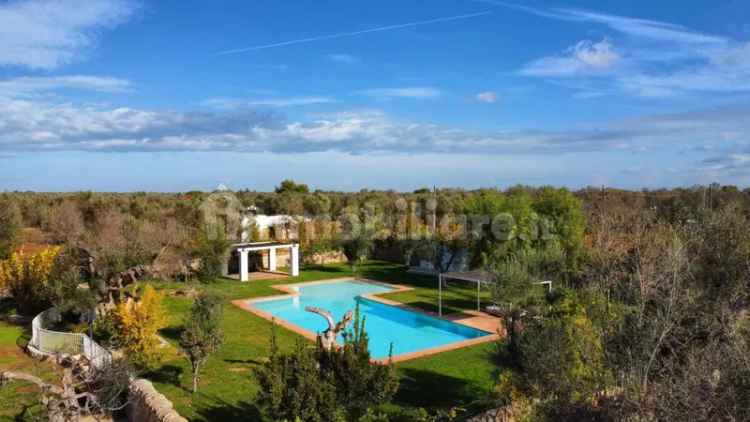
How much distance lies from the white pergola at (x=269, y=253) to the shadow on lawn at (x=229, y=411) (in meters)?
15.8

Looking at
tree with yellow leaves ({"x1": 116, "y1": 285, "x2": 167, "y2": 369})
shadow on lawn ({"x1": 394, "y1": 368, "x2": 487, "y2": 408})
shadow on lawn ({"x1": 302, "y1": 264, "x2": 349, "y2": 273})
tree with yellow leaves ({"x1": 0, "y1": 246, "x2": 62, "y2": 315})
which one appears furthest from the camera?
shadow on lawn ({"x1": 302, "y1": 264, "x2": 349, "y2": 273})

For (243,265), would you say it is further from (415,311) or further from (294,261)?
(415,311)

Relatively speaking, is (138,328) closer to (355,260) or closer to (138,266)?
(138,266)

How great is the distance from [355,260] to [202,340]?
18064mm

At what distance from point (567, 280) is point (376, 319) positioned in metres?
7.41

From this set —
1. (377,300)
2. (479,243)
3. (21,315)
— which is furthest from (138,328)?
(479,243)

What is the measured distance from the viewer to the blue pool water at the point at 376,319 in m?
18.0

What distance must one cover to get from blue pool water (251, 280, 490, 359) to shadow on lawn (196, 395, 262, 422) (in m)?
5.72

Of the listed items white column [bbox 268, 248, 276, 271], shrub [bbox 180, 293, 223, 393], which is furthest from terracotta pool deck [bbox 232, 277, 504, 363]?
white column [bbox 268, 248, 276, 271]

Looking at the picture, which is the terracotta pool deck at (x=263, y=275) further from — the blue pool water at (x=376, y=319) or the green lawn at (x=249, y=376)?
the green lawn at (x=249, y=376)

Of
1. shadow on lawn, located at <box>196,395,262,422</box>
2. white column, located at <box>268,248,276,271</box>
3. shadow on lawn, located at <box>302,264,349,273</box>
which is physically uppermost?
white column, located at <box>268,248,276,271</box>

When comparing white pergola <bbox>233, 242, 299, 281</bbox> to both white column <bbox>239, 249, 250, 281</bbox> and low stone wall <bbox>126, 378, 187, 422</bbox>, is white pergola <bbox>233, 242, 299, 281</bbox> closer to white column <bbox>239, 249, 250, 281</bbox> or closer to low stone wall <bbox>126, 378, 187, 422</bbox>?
white column <bbox>239, 249, 250, 281</bbox>

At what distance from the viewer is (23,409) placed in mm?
11383

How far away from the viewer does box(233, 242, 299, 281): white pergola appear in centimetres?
2742
